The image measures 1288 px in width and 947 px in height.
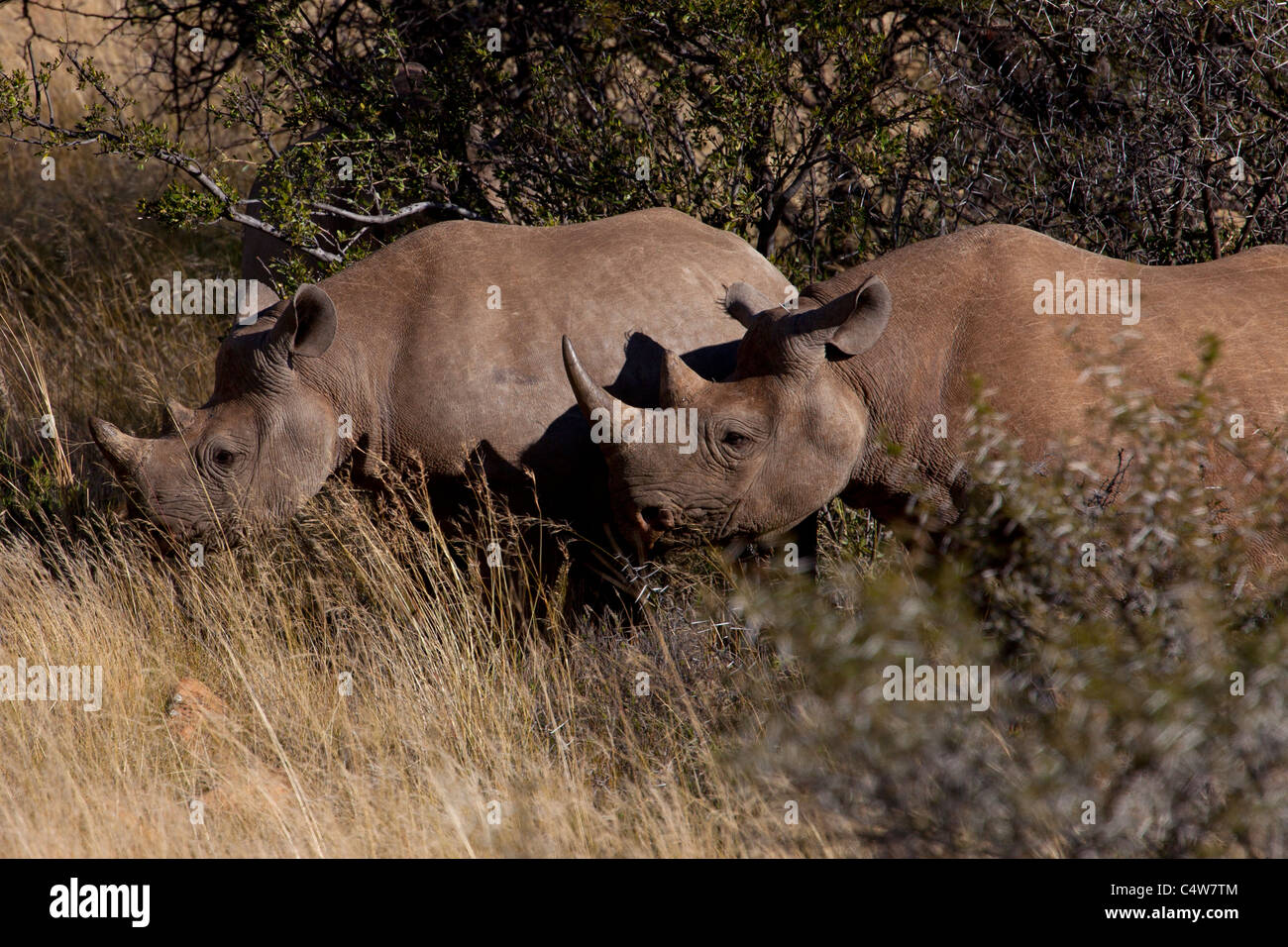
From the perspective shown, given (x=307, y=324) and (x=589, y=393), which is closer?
(x=589, y=393)

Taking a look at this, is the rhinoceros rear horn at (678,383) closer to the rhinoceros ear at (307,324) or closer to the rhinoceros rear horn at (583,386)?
the rhinoceros rear horn at (583,386)

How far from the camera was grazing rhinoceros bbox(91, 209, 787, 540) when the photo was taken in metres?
5.61

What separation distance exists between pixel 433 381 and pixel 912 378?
194 centimetres

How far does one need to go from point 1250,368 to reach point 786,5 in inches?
124

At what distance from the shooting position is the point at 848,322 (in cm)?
508

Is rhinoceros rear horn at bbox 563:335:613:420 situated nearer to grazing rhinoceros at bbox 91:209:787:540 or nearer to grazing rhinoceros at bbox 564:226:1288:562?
grazing rhinoceros at bbox 564:226:1288:562

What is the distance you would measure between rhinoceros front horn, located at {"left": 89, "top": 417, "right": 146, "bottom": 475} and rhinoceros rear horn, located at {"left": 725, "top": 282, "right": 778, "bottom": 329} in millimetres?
2550

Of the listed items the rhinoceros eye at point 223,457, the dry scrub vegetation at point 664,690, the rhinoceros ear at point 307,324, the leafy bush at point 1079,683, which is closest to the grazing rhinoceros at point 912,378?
the dry scrub vegetation at point 664,690

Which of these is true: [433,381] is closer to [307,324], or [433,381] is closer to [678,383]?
[307,324]

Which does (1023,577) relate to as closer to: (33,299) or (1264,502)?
(1264,502)

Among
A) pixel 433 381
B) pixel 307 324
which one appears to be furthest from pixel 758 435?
pixel 307 324

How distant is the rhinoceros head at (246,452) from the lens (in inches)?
225

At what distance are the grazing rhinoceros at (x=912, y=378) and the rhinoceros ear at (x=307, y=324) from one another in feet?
3.75

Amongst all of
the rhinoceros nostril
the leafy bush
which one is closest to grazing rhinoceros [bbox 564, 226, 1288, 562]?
the rhinoceros nostril
